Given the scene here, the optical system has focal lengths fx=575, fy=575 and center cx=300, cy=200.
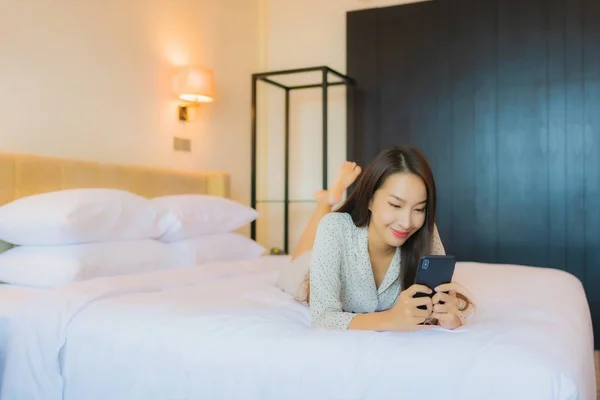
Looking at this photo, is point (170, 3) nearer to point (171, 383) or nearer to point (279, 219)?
point (279, 219)

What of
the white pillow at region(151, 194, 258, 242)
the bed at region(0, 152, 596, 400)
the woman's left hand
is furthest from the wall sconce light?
the woman's left hand

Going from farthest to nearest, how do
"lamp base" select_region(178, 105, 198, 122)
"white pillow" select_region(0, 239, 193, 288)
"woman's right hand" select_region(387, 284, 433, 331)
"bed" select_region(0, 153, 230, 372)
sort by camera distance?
"lamp base" select_region(178, 105, 198, 122), "white pillow" select_region(0, 239, 193, 288), "bed" select_region(0, 153, 230, 372), "woman's right hand" select_region(387, 284, 433, 331)

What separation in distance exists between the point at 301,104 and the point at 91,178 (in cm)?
199

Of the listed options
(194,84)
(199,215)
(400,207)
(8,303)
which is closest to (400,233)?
(400,207)

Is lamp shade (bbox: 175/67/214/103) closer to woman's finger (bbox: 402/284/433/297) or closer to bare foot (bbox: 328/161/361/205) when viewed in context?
bare foot (bbox: 328/161/361/205)

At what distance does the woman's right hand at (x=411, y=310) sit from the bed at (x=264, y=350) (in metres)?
0.03

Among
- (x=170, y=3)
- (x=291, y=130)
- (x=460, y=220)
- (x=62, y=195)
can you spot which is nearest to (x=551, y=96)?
(x=460, y=220)

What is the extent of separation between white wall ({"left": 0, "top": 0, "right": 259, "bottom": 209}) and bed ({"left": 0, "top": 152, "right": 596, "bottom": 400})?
95 cm

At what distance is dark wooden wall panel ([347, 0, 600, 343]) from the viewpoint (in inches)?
130

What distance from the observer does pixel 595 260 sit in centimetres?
328

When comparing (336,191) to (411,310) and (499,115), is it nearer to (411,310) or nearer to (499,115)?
(411,310)

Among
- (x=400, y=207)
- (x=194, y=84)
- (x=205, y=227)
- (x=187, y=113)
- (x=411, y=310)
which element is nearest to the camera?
(x=411, y=310)

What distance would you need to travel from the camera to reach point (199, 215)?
8.37ft

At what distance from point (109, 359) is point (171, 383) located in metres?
0.20
